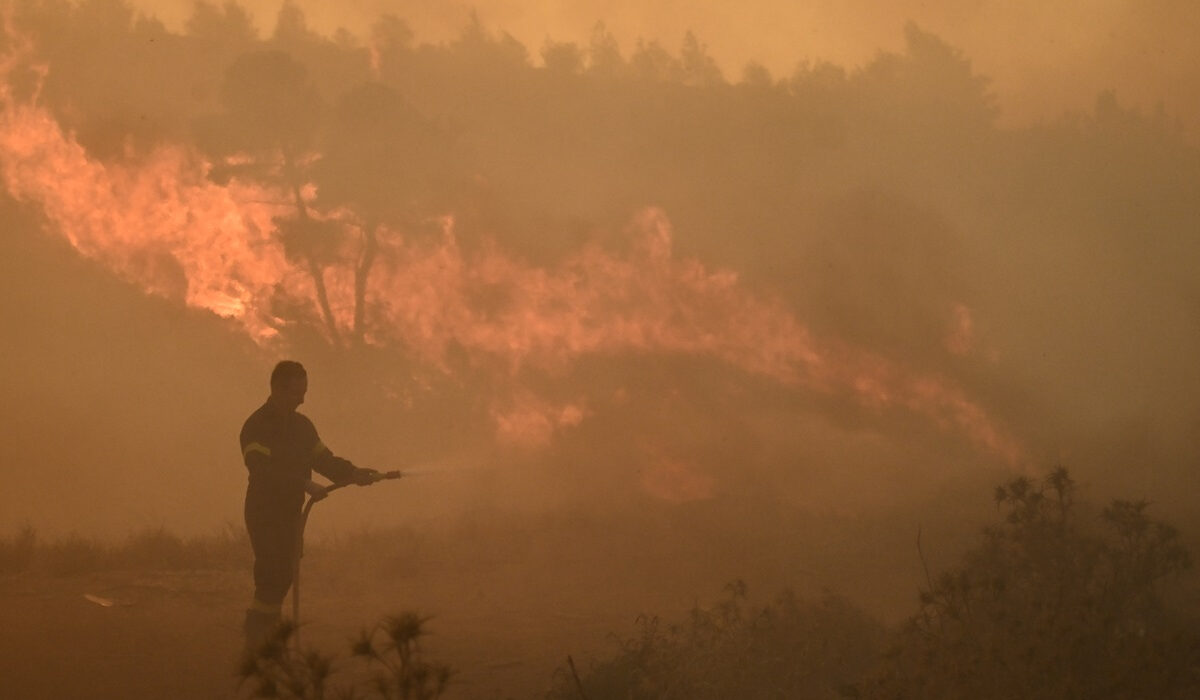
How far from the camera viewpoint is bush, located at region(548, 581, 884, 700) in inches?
301

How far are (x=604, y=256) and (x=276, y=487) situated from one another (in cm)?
1578

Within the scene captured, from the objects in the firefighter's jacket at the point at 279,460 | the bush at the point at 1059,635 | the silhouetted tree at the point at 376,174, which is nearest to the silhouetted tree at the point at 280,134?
the silhouetted tree at the point at 376,174

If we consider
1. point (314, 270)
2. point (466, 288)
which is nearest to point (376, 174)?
point (314, 270)

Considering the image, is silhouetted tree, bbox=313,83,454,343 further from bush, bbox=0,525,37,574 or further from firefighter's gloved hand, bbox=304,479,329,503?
firefighter's gloved hand, bbox=304,479,329,503

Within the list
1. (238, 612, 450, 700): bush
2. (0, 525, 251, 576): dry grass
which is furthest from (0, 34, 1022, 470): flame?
(238, 612, 450, 700): bush

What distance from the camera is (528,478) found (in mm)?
22266

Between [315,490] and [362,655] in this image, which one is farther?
[315,490]

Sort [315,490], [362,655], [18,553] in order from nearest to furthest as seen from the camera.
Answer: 1. [362,655]
2. [315,490]
3. [18,553]

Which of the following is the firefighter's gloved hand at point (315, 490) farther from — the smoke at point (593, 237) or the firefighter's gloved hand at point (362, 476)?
the smoke at point (593, 237)

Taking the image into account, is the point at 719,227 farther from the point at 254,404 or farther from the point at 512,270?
the point at 254,404

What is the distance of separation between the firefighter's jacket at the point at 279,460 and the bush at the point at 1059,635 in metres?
4.56

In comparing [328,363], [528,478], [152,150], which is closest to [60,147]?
[152,150]

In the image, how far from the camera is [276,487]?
27.2ft

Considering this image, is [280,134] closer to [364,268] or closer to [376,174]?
[376,174]
